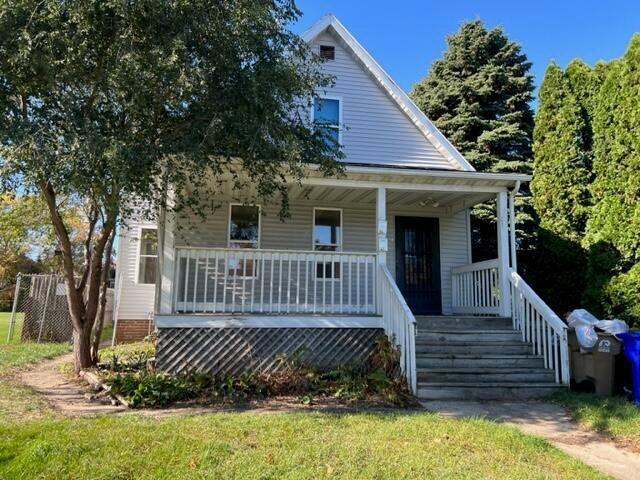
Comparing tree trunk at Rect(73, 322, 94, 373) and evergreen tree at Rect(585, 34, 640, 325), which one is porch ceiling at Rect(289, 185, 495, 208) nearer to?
evergreen tree at Rect(585, 34, 640, 325)

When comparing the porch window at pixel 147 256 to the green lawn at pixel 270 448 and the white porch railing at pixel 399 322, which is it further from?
the green lawn at pixel 270 448

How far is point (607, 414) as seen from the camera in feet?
19.4

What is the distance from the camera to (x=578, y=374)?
730 cm

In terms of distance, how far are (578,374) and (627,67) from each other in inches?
254

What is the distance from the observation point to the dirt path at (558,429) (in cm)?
451

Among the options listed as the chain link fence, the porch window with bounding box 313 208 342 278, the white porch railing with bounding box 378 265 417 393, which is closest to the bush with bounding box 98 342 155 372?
the chain link fence

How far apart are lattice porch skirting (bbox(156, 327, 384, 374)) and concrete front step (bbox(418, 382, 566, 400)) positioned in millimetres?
1543

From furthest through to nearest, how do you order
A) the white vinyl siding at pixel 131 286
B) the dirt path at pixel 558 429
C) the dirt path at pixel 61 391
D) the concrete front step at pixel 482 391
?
1. the white vinyl siding at pixel 131 286
2. the concrete front step at pixel 482 391
3. the dirt path at pixel 61 391
4. the dirt path at pixel 558 429

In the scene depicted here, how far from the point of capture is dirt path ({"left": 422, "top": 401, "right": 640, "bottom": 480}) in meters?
4.51

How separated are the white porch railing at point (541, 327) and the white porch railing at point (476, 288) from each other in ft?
2.05

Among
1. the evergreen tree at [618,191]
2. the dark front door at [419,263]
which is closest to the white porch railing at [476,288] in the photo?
the dark front door at [419,263]

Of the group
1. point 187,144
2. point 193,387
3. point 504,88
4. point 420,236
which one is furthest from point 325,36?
point 504,88

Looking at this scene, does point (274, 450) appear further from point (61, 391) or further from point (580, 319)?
point (580, 319)

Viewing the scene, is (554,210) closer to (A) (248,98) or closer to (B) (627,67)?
(B) (627,67)
